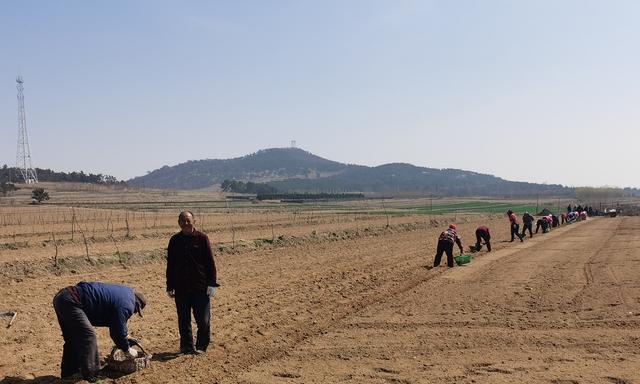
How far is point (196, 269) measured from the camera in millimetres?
7312

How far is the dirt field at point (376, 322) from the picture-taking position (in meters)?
6.75

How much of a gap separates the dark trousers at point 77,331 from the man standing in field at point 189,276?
1269mm

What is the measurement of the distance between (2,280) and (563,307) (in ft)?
40.6

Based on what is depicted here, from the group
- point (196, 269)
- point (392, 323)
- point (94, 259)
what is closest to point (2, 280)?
point (94, 259)

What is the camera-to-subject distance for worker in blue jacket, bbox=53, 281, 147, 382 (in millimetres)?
6164

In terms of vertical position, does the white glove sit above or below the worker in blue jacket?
below

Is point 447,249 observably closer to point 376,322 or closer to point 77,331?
point 376,322

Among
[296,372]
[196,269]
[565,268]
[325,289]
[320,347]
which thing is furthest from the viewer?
[565,268]

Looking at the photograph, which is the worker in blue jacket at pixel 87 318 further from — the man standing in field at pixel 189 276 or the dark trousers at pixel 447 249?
the dark trousers at pixel 447 249

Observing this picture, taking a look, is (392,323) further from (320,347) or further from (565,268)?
(565,268)

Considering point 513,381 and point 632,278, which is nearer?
point 513,381

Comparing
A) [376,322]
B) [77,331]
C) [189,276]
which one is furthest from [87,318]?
[376,322]

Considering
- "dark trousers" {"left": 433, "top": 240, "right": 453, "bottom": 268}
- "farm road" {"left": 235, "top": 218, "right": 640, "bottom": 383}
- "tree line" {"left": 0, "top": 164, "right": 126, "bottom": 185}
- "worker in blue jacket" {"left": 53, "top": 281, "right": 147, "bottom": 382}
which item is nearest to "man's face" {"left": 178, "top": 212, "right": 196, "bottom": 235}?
"worker in blue jacket" {"left": 53, "top": 281, "right": 147, "bottom": 382}

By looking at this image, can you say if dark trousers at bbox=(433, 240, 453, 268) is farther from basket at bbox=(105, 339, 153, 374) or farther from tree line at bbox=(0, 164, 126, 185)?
tree line at bbox=(0, 164, 126, 185)
